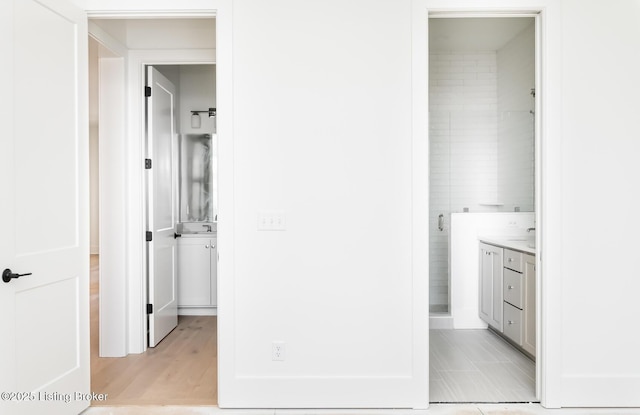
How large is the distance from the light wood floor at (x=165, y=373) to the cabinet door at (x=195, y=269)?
20.4 inches

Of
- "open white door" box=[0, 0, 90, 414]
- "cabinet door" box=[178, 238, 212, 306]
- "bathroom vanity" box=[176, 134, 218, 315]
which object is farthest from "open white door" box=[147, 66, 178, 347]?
"open white door" box=[0, 0, 90, 414]

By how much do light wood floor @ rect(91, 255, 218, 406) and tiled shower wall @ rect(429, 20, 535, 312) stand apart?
2.45 meters

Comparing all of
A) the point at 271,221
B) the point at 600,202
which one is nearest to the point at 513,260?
the point at 600,202

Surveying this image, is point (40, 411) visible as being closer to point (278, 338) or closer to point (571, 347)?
point (278, 338)

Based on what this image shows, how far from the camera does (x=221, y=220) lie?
2.57 meters

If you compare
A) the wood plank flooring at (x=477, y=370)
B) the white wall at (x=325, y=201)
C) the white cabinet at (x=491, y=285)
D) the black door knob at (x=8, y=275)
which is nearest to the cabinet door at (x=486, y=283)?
the white cabinet at (x=491, y=285)

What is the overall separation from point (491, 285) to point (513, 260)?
1.62ft

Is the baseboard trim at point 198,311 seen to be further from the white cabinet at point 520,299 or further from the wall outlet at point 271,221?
the white cabinet at point 520,299

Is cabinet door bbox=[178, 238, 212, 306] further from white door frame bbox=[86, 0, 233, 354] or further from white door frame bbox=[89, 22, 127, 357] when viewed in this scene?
white door frame bbox=[89, 22, 127, 357]

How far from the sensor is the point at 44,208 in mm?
2240

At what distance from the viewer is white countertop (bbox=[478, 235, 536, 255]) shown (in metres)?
3.36

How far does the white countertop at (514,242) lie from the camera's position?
3357mm

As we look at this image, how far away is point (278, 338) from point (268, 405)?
393 mm

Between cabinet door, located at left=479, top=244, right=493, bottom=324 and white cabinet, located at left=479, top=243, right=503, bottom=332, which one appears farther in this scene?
cabinet door, located at left=479, top=244, right=493, bottom=324
